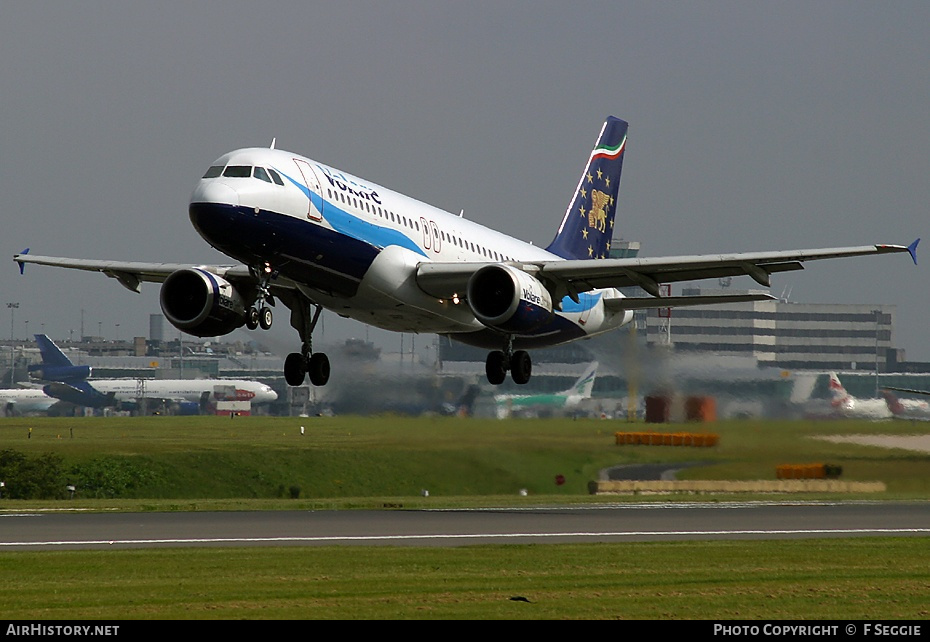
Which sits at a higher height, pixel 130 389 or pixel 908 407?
pixel 130 389

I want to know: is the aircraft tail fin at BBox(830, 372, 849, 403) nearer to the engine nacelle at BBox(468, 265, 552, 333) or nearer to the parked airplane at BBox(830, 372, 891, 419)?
the parked airplane at BBox(830, 372, 891, 419)

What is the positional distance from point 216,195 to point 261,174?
54.2 inches

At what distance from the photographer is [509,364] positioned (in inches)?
1656

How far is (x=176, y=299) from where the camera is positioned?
1497 inches

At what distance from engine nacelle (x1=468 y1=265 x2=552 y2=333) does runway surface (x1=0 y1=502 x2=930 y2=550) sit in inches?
205

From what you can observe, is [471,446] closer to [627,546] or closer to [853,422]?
[853,422]

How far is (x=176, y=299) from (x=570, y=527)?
1215 cm

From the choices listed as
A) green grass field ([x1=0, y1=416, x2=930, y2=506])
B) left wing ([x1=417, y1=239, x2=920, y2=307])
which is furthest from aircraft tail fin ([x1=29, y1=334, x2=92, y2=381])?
left wing ([x1=417, y1=239, x2=920, y2=307])

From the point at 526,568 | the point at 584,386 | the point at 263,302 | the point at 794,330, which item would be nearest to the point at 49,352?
the point at 794,330

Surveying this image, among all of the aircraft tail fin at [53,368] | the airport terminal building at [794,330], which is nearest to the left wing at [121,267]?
the airport terminal building at [794,330]

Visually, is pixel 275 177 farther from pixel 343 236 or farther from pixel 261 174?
pixel 343 236

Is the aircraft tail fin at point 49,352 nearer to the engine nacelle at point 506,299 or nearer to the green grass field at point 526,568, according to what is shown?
the green grass field at point 526,568

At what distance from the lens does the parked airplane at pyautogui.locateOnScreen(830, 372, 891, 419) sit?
50281 millimetres
